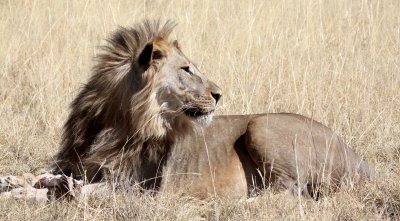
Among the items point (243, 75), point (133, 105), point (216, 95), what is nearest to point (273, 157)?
point (216, 95)

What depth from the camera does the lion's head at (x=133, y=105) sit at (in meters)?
4.58

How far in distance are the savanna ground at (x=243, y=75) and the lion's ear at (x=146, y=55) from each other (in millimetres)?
757

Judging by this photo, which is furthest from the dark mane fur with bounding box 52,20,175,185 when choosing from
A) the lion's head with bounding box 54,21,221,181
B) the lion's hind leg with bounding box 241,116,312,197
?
the lion's hind leg with bounding box 241,116,312,197

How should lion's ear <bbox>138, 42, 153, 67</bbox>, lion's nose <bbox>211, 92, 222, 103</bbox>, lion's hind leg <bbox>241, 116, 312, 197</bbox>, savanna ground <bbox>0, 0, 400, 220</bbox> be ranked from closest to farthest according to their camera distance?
savanna ground <bbox>0, 0, 400, 220</bbox>
lion's ear <bbox>138, 42, 153, 67</bbox>
lion's nose <bbox>211, 92, 222, 103</bbox>
lion's hind leg <bbox>241, 116, 312, 197</bbox>

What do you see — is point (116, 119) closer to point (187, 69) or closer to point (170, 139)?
point (170, 139)

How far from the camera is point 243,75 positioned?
6684mm

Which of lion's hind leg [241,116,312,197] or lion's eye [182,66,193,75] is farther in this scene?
lion's hind leg [241,116,312,197]

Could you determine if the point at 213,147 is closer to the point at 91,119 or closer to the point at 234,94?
the point at 91,119

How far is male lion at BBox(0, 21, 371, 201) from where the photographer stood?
459 centimetres

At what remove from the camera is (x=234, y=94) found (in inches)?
254

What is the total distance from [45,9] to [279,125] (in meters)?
3.54

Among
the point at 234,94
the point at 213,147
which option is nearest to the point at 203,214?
the point at 213,147

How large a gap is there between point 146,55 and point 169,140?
512 millimetres

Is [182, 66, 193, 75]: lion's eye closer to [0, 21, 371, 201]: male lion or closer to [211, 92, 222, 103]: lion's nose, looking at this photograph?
[0, 21, 371, 201]: male lion
